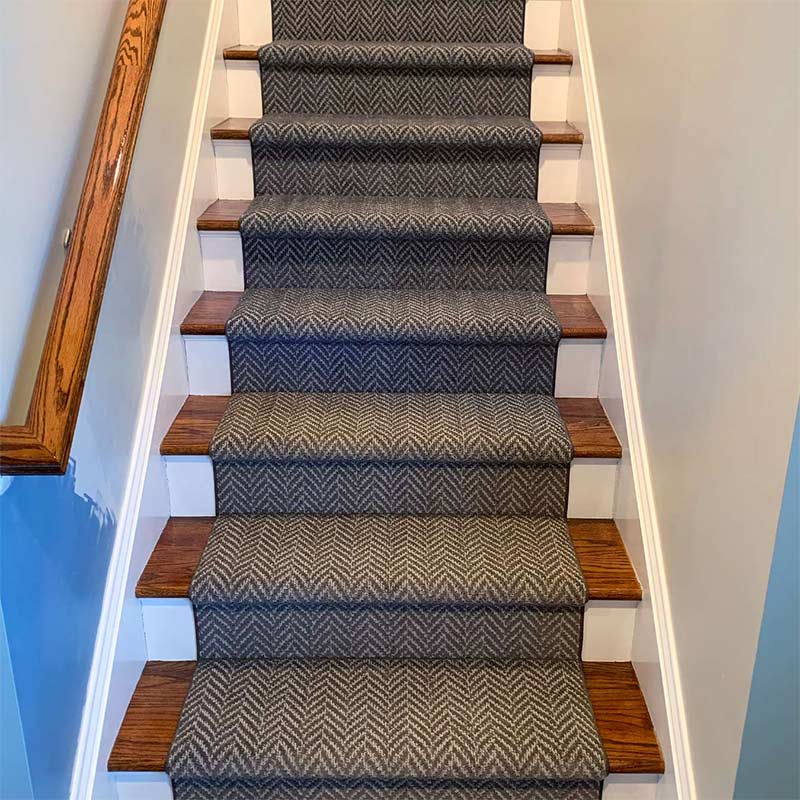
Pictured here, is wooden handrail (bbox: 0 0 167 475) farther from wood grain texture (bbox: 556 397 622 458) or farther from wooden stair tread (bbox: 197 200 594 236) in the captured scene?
wood grain texture (bbox: 556 397 622 458)

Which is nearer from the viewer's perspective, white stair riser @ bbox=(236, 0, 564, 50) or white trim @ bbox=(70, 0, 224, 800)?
white trim @ bbox=(70, 0, 224, 800)

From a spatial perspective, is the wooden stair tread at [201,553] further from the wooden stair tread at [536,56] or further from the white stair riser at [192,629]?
the wooden stair tread at [536,56]

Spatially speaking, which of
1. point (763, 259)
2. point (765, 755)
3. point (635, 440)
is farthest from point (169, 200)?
point (765, 755)

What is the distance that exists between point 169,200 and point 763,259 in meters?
1.28

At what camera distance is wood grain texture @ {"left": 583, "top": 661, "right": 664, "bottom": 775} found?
1.52 m

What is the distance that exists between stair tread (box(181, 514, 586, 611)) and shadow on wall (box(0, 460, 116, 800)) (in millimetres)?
290

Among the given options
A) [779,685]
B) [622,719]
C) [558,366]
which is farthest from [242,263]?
[779,685]

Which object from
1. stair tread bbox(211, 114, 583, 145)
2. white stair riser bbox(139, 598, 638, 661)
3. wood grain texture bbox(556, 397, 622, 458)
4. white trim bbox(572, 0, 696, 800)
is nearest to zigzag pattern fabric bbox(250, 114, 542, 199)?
stair tread bbox(211, 114, 583, 145)

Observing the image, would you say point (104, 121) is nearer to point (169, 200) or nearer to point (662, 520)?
point (169, 200)

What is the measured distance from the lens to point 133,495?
1641 mm

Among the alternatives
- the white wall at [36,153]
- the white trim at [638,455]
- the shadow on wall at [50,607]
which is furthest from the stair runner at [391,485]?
the white wall at [36,153]

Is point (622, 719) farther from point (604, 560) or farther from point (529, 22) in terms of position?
point (529, 22)

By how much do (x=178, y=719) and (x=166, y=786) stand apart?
113mm

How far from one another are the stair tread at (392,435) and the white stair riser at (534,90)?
97cm
